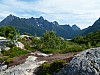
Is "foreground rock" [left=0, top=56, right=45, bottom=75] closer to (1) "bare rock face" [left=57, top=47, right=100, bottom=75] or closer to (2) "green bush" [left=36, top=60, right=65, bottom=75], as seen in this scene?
(2) "green bush" [left=36, top=60, right=65, bottom=75]

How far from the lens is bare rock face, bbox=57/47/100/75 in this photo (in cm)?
2038

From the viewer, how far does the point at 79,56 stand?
22219mm

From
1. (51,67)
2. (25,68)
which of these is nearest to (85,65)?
(51,67)

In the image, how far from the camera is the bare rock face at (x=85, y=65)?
66.8ft

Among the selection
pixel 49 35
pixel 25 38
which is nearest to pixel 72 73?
pixel 49 35

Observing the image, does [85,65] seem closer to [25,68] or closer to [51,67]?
[51,67]

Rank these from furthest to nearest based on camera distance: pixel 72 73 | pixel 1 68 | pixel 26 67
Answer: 1. pixel 1 68
2. pixel 26 67
3. pixel 72 73

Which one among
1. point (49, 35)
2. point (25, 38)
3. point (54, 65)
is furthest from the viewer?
point (25, 38)

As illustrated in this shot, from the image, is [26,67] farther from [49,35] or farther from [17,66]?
[49,35]

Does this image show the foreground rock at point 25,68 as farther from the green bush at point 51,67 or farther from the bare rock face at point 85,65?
the bare rock face at point 85,65

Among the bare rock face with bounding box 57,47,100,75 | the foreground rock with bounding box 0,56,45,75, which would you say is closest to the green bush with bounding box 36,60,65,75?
the foreground rock with bounding box 0,56,45,75

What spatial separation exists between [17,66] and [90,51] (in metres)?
8.02

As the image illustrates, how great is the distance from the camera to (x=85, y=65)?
68.2 feet

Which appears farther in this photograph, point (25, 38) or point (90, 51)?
point (25, 38)
